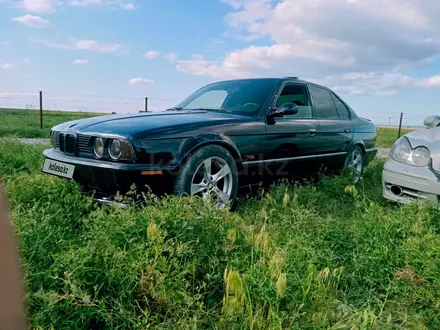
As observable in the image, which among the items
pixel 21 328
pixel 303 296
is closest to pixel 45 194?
pixel 303 296

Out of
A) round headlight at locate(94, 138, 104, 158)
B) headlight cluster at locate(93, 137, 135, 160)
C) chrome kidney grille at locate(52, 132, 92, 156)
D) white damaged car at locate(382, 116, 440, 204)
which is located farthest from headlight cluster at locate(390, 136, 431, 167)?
chrome kidney grille at locate(52, 132, 92, 156)

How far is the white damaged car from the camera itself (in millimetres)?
3006

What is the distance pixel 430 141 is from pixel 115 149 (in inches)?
104

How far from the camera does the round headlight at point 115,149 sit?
2821 millimetres

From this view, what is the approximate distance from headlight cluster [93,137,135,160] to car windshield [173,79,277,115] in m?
1.47

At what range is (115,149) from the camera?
9.32 feet

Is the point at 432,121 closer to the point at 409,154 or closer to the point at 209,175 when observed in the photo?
the point at 409,154

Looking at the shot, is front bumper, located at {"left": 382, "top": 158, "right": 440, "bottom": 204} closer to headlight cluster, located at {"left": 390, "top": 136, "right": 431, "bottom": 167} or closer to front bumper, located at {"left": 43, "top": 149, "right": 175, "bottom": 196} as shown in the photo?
headlight cluster, located at {"left": 390, "top": 136, "right": 431, "bottom": 167}

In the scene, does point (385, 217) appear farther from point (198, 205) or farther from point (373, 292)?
point (198, 205)

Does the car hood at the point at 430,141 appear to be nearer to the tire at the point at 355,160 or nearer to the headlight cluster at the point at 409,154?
the headlight cluster at the point at 409,154

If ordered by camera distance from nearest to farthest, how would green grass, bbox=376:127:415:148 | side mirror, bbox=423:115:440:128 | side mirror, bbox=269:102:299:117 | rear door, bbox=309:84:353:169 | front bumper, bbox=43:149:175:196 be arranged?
front bumper, bbox=43:149:175:196, side mirror, bbox=269:102:299:117, side mirror, bbox=423:115:440:128, rear door, bbox=309:84:353:169, green grass, bbox=376:127:415:148

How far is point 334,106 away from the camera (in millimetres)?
5059

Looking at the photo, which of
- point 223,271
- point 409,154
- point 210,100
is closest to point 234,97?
point 210,100

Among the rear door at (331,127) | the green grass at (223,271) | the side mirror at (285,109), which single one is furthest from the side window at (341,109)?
the green grass at (223,271)
